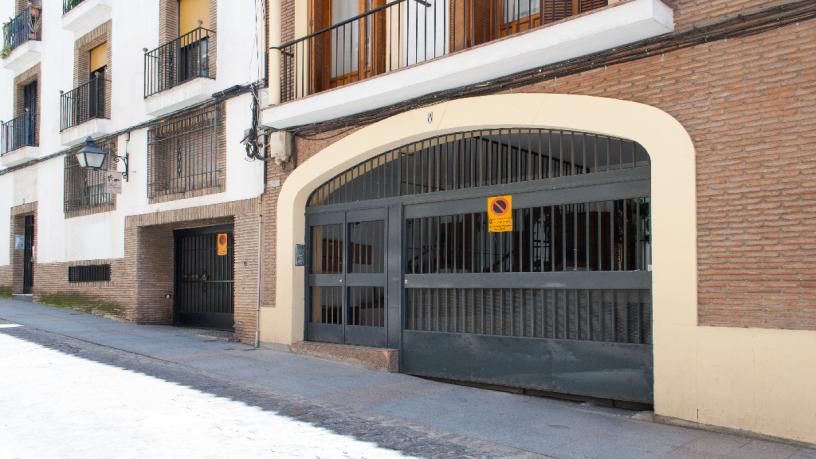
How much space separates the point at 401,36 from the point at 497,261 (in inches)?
131

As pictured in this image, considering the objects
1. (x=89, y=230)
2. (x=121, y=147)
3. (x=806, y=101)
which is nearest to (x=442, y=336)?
(x=806, y=101)

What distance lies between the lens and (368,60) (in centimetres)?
973

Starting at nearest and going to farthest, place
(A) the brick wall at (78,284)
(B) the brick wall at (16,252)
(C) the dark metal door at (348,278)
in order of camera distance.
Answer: (C) the dark metal door at (348,278)
(A) the brick wall at (78,284)
(B) the brick wall at (16,252)

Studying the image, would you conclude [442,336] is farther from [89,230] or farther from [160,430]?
[89,230]

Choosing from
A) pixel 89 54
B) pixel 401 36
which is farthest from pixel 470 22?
pixel 89 54

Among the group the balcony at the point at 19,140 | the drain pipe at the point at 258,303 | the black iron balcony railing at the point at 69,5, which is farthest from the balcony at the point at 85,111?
the drain pipe at the point at 258,303

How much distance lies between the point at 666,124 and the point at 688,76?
1.49 ft

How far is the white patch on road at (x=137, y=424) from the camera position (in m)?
4.99

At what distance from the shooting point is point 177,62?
12398 millimetres

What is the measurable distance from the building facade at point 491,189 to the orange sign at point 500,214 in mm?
37

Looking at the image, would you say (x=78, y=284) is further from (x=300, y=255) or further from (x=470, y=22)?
(x=470, y=22)

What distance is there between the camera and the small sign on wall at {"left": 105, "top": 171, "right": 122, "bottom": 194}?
43.3ft

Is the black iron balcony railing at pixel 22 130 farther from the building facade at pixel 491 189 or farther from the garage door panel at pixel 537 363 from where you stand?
the garage door panel at pixel 537 363

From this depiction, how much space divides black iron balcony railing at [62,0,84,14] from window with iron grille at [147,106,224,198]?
14.2 feet
